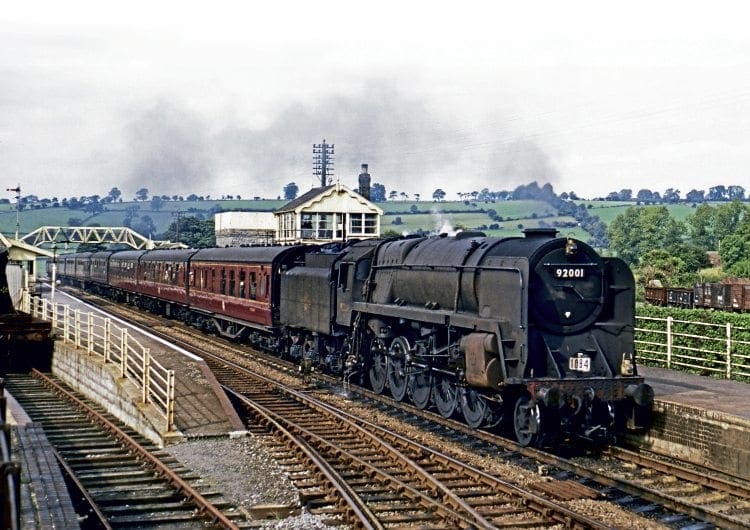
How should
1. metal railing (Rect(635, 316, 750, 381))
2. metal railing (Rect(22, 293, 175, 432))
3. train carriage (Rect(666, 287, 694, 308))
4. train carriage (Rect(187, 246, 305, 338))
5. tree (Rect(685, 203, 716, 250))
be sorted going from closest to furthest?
metal railing (Rect(22, 293, 175, 432)) → metal railing (Rect(635, 316, 750, 381)) → train carriage (Rect(187, 246, 305, 338)) → train carriage (Rect(666, 287, 694, 308)) → tree (Rect(685, 203, 716, 250))

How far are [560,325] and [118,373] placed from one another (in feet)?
29.3

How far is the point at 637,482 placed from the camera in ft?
35.2

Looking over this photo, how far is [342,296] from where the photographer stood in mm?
18438

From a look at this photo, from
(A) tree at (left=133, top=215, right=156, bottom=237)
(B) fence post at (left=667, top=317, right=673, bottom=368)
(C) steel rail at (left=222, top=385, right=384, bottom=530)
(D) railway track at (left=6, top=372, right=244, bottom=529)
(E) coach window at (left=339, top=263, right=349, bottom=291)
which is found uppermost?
(A) tree at (left=133, top=215, right=156, bottom=237)

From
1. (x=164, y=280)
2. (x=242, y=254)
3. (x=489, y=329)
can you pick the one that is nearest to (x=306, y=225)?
(x=164, y=280)

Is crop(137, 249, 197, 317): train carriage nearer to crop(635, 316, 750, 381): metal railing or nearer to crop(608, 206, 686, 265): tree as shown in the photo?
Result: crop(635, 316, 750, 381): metal railing

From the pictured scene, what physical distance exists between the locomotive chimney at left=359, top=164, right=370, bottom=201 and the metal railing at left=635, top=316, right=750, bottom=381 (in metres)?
29.7

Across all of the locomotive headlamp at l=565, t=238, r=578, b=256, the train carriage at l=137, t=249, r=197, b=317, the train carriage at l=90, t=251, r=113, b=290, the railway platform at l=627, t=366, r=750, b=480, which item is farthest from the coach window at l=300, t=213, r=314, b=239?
the locomotive headlamp at l=565, t=238, r=578, b=256

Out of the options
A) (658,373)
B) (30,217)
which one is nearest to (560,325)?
(658,373)

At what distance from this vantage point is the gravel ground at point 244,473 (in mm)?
9242

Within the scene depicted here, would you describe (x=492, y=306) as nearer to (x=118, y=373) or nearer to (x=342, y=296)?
(x=342, y=296)

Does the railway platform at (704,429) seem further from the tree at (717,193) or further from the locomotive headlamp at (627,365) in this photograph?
the tree at (717,193)

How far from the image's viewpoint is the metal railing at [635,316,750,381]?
1762 centimetres

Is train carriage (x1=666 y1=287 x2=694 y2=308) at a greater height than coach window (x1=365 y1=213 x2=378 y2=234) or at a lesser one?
lesser
